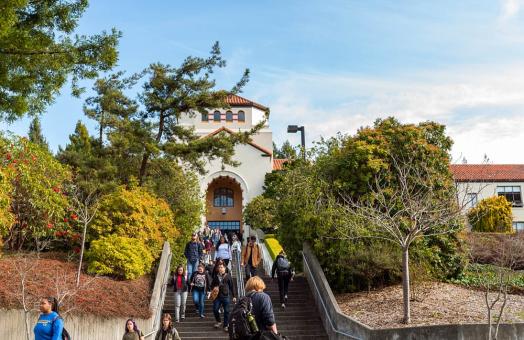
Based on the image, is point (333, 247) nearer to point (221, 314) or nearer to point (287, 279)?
point (287, 279)

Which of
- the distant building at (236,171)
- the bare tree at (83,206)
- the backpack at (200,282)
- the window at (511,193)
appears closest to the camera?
the backpack at (200,282)

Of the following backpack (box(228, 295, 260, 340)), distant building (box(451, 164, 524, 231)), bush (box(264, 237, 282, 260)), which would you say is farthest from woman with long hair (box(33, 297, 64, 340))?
distant building (box(451, 164, 524, 231))

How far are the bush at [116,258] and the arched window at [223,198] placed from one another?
102 feet

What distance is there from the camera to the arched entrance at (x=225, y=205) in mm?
48062

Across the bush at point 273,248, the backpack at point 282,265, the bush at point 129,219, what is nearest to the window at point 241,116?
the bush at point 273,248

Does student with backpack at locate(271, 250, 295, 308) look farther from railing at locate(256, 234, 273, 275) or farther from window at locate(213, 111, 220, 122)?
window at locate(213, 111, 220, 122)

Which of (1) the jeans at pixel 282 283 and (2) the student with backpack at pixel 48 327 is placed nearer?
(2) the student with backpack at pixel 48 327

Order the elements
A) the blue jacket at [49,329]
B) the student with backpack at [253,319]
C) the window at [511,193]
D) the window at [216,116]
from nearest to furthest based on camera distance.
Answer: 1. the student with backpack at [253,319]
2. the blue jacket at [49,329]
3. the window at [511,193]
4. the window at [216,116]

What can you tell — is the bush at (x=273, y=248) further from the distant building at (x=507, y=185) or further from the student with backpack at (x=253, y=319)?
the distant building at (x=507, y=185)

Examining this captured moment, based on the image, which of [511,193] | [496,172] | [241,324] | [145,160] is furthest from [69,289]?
[511,193]

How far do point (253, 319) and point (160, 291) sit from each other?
32.5ft

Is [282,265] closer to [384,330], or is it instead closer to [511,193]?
[384,330]

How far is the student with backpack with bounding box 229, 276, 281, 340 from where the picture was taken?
7176 millimetres

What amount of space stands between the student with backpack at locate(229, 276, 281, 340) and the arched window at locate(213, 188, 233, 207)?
135ft
